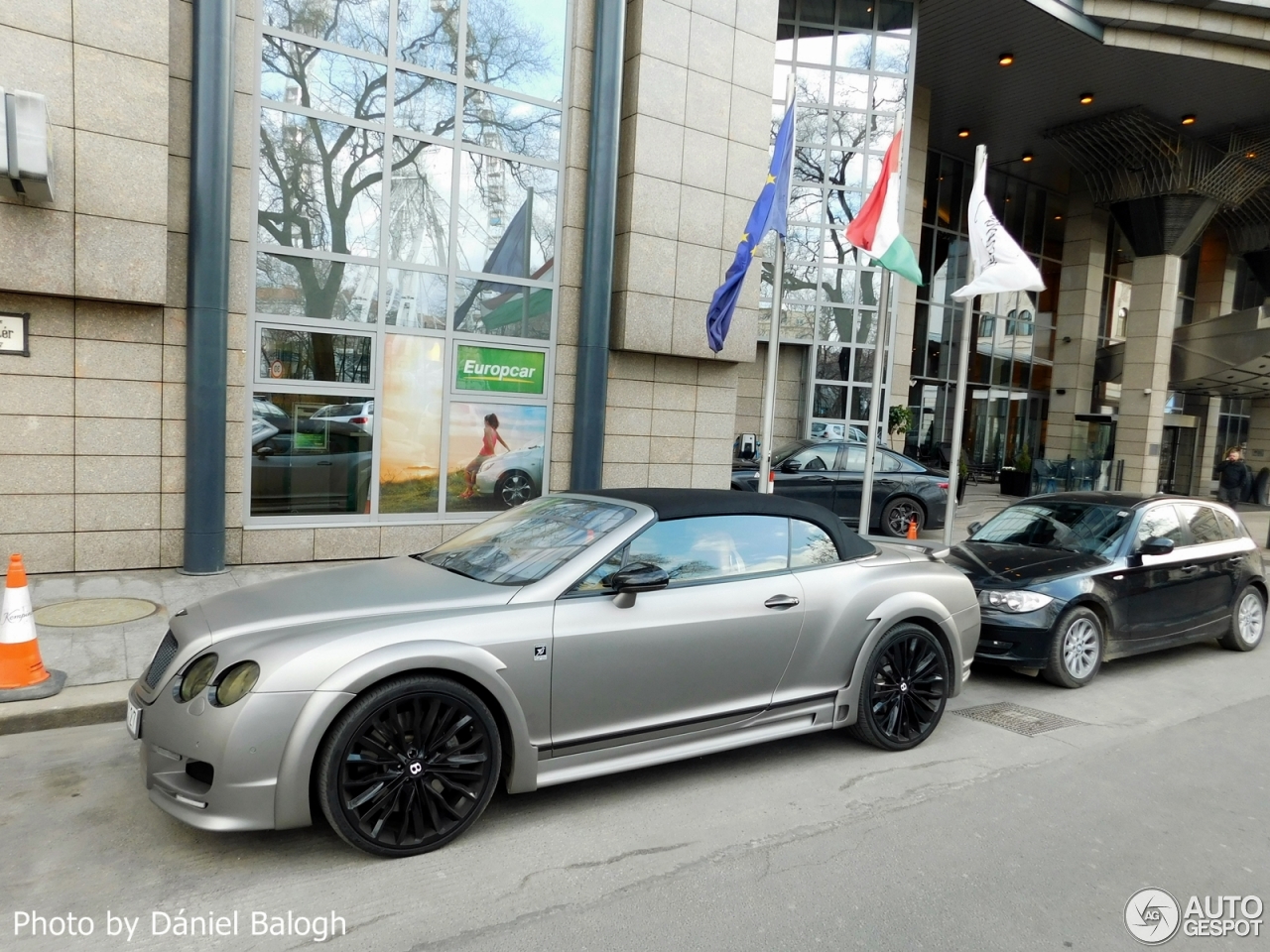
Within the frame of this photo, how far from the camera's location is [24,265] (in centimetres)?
748

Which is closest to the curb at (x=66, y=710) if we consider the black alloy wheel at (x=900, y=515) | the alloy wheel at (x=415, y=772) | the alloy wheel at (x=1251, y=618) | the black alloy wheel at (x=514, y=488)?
the alloy wheel at (x=415, y=772)

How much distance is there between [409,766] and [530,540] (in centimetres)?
142

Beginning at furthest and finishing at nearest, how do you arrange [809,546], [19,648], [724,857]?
[19,648], [809,546], [724,857]

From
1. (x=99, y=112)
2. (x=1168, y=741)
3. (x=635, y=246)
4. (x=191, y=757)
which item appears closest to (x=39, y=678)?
(x=191, y=757)

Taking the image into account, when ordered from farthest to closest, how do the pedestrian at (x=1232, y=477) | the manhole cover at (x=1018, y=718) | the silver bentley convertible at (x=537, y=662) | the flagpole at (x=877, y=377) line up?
the pedestrian at (x=1232, y=477) → the flagpole at (x=877, y=377) → the manhole cover at (x=1018, y=718) → the silver bentley convertible at (x=537, y=662)

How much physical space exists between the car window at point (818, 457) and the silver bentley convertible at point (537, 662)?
8.61m

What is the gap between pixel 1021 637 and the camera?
21.1 ft

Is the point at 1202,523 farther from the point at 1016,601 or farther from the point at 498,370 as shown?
the point at 498,370

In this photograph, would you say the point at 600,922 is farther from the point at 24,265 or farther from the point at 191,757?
the point at 24,265

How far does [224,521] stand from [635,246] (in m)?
5.70

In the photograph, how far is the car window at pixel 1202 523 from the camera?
7.70 meters

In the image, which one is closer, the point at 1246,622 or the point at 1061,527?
the point at 1061,527

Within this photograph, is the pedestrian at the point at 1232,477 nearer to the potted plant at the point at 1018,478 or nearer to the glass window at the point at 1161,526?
the potted plant at the point at 1018,478

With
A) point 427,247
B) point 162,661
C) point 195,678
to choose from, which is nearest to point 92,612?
point 162,661
